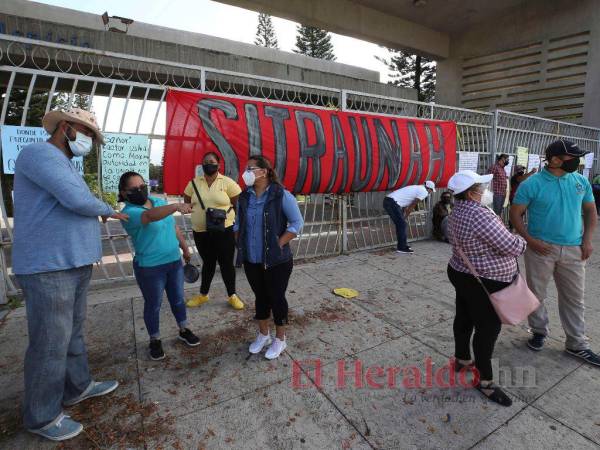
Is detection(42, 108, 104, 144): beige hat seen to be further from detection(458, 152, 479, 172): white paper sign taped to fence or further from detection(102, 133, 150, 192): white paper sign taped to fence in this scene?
detection(458, 152, 479, 172): white paper sign taped to fence

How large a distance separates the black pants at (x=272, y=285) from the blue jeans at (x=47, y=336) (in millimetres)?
1222

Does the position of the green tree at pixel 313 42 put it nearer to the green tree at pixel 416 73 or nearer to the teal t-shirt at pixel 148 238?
the green tree at pixel 416 73

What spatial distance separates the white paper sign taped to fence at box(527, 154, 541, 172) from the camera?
29.7 ft

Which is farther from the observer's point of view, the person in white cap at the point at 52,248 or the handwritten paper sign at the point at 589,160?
the handwritten paper sign at the point at 589,160

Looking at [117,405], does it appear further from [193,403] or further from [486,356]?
[486,356]

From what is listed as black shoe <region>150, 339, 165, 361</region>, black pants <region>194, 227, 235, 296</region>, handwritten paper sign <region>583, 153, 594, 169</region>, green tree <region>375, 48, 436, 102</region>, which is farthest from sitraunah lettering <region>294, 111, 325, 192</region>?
green tree <region>375, 48, 436, 102</region>

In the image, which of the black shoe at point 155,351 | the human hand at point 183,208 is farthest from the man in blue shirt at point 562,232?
the black shoe at point 155,351

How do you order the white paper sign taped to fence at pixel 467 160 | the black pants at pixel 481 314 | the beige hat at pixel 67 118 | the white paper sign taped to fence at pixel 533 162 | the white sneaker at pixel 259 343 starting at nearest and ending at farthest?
the beige hat at pixel 67 118 < the black pants at pixel 481 314 < the white sneaker at pixel 259 343 < the white paper sign taped to fence at pixel 467 160 < the white paper sign taped to fence at pixel 533 162

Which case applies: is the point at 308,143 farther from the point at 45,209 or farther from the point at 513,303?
→ the point at 45,209

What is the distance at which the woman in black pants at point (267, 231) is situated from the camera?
105 inches

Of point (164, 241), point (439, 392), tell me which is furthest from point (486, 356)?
point (164, 241)

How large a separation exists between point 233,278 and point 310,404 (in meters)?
1.91

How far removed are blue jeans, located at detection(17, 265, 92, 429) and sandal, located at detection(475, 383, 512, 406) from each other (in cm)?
285

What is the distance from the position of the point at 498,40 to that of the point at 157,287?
49.9 ft
